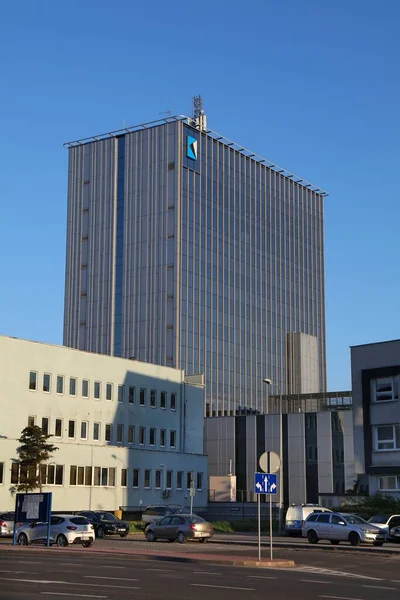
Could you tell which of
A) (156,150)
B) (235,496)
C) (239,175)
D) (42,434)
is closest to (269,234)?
(239,175)

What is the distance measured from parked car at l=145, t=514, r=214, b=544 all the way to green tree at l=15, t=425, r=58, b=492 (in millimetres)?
18134

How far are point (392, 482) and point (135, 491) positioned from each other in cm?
2659

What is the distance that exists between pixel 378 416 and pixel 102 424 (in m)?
27.4

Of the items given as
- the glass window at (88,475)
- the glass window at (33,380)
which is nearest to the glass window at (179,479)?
the glass window at (88,475)

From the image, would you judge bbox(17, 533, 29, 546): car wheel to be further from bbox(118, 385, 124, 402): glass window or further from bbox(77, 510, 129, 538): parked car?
bbox(118, 385, 124, 402): glass window

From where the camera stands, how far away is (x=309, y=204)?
17225cm

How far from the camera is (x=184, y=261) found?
137 metres

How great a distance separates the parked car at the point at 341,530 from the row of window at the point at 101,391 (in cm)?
3026

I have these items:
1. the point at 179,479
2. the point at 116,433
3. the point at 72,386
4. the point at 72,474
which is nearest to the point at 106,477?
the point at 72,474

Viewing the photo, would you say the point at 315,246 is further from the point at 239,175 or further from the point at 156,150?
the point at 156,150

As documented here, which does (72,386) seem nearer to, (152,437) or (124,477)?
(124,477)

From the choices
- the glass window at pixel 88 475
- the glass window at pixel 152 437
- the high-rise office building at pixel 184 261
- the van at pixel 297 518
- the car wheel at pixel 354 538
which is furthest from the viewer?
the high-rise office building at pixel 184 261

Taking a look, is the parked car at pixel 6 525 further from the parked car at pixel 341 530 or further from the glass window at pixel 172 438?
the glass window at pixel 172 438

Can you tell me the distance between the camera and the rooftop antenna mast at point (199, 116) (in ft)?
470
